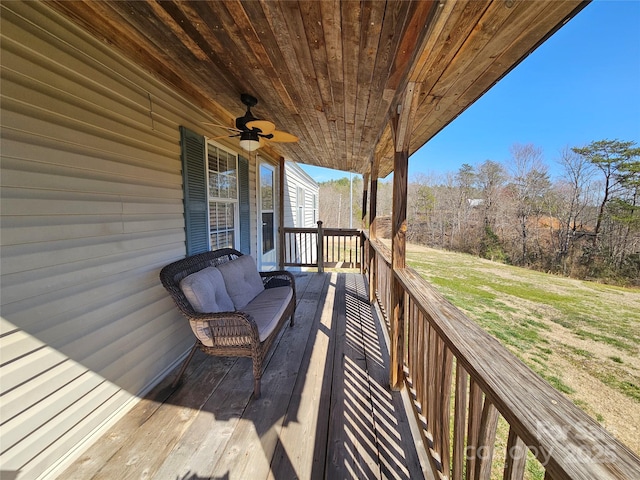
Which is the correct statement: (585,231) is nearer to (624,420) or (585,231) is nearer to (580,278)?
(580,278)

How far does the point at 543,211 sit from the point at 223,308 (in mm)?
17262

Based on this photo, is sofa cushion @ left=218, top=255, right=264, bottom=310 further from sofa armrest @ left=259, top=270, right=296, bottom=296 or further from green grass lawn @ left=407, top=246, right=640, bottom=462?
green grass lawn @ left=407, top=246, right=640, bottom=462

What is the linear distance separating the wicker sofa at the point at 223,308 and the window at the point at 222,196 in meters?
0.61

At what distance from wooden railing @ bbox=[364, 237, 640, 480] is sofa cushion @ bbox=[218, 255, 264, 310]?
1.72 meters

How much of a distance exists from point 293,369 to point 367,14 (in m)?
2.63

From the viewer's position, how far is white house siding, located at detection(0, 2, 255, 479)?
4.07 feet

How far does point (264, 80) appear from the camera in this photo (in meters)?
2.16

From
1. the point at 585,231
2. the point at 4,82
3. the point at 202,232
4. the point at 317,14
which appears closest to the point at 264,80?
the point at 317,14

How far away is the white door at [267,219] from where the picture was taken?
497cm

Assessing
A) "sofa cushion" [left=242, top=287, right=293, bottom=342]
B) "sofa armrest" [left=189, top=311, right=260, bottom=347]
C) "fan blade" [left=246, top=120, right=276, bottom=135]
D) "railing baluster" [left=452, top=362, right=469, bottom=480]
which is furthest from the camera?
"fan blade" [left=246, top=120, right=276, bottom=135]

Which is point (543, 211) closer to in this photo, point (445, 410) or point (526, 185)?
point (526, 185)

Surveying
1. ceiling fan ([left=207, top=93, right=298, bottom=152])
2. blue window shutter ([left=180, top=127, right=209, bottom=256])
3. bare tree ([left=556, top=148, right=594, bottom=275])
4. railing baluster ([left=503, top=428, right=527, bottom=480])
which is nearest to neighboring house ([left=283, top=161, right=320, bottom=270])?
blue window shutter ([left=180, top=127, right=209, bottom=256])

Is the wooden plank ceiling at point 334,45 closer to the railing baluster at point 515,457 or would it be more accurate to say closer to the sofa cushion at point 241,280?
the railing baluster at point 515,457

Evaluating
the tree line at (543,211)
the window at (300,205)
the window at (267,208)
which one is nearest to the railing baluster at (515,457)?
the window at (267,208)
